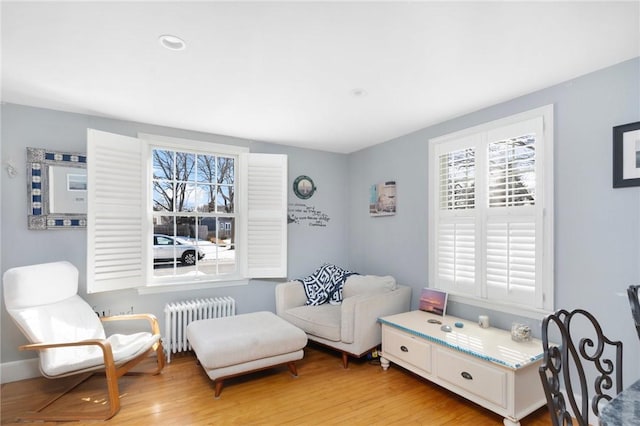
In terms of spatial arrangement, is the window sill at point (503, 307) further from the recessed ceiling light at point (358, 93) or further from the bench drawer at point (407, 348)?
the recessed ceiling light at point (358, 93)

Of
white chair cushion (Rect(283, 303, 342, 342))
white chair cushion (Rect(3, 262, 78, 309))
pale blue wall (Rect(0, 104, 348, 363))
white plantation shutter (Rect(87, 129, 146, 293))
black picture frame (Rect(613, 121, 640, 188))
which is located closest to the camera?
black picture frame (Rect(613, 121, 640, 188))

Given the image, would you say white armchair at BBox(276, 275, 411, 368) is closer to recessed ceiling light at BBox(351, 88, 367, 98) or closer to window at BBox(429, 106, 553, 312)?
window at BBox(429, 106, 553, 312)

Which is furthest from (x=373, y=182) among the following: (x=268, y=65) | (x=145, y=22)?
(x=145, y=22)

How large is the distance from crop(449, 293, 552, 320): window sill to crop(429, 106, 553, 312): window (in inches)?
0.5

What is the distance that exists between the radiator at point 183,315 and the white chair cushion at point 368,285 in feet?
4.47

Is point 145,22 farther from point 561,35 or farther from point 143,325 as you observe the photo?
point 143,325

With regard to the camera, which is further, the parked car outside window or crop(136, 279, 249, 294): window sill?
the parked car outside window

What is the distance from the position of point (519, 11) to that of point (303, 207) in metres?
3.06

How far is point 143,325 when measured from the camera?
324 centimetres

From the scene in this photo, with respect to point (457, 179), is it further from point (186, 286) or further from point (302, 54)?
point (186, 286)

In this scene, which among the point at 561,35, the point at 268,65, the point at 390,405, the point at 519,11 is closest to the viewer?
the point at 519,11

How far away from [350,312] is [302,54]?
2.19 m

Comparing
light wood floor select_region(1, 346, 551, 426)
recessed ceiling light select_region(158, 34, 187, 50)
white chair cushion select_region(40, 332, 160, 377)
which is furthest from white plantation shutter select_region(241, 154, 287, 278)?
recessed ceiling light select_region(158, 34, 187, 50)

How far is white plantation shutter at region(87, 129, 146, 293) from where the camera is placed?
2855 millimetres
